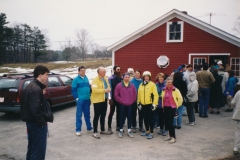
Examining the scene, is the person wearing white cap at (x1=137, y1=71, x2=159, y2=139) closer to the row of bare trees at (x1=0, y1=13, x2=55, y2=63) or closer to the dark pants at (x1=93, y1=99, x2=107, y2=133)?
the dark pants at (x1=93, y1=99, x2=107, y2=133)

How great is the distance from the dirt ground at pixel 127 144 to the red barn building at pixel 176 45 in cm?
709

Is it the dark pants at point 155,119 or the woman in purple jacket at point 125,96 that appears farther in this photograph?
the dark pants at point 155,119

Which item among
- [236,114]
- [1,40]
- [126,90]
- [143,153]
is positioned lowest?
[143,153]

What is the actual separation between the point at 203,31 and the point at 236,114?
10003mm

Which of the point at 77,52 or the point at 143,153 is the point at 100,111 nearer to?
the point at 143,153

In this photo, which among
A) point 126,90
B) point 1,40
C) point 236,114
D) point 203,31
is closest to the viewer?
point 236,114

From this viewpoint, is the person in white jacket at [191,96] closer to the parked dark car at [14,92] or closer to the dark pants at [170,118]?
the dark pants at [170,118]

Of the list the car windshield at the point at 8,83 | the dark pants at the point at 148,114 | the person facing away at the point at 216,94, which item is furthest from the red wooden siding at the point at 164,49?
the dark pants at the point at 148,114

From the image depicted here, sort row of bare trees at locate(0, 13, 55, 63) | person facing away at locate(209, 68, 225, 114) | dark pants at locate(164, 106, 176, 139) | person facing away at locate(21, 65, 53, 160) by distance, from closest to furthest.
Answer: person facing away at locate(21, 65, 53, 160)
dark pants at locate(164, 106, 176, 139)
person facing away at locate(209, 68, 225, 114)
row of bare trees at locate(0, 13, 55, 63)

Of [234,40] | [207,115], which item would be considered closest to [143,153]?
[207,115]

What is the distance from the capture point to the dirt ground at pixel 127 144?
482 centimetres

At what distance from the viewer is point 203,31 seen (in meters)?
13.6

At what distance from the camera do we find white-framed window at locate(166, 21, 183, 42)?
14.0 meters

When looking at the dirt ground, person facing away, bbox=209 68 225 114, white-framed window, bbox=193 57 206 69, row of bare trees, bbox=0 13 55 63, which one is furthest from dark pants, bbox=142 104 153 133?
row of bare trees, bbox=0 13 55 63
